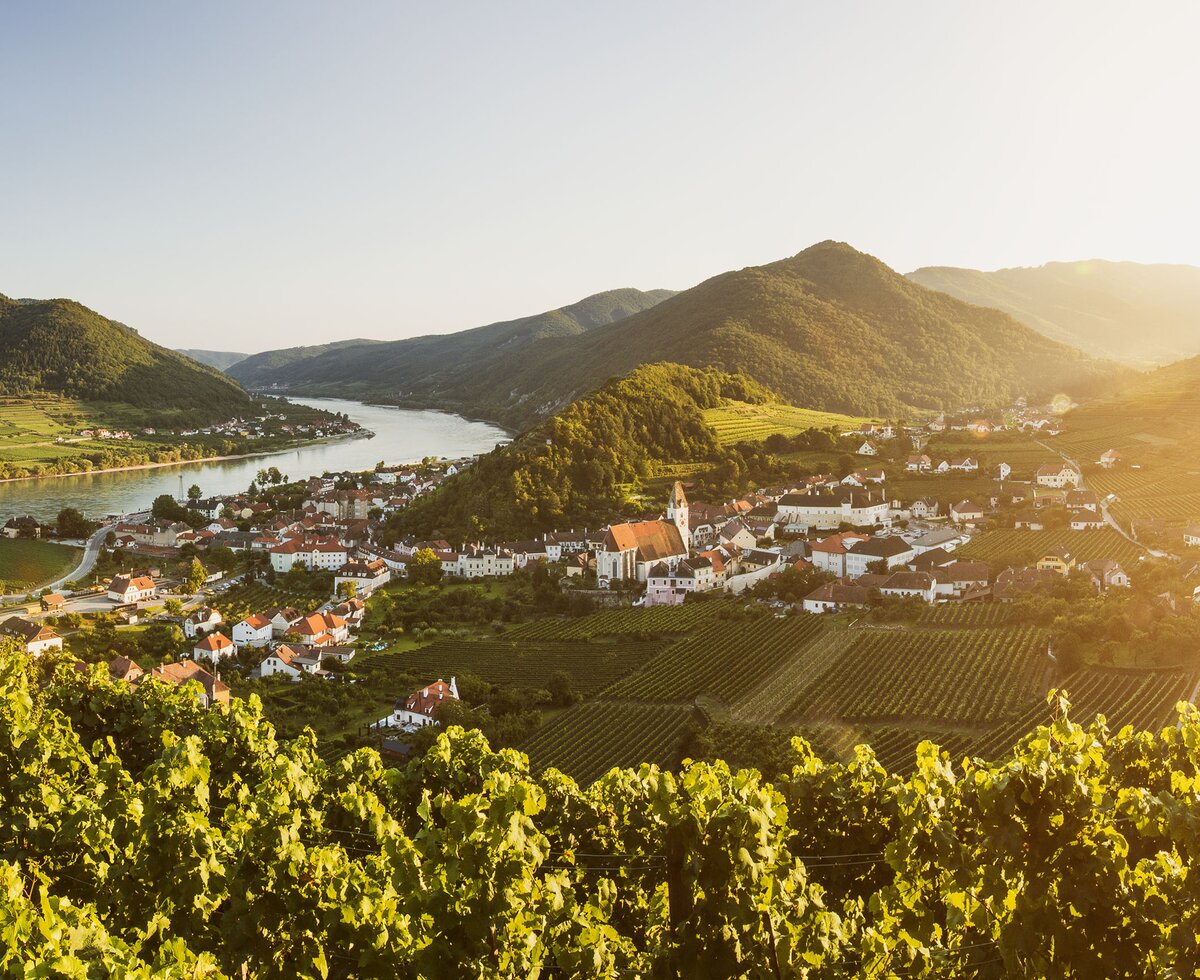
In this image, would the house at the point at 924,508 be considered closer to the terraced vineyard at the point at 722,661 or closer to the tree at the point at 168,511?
the terraced vineyard at the point at 722,661

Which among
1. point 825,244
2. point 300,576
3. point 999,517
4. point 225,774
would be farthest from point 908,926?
point 825,244

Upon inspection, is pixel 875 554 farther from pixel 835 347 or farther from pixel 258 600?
pixel 835 347

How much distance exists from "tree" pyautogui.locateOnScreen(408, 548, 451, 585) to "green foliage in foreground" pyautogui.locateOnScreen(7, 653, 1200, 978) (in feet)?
102

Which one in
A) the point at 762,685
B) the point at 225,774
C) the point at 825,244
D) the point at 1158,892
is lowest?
the point at 762,685

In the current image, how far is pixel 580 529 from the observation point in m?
45.3

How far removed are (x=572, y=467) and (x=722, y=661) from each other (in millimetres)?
23338

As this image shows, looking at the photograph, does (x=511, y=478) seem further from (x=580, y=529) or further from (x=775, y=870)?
(x=775, y=870)

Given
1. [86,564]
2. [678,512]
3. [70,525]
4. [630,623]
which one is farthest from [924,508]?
[70,525]

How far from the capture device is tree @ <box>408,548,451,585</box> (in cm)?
3891

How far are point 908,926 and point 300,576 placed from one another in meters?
37.6

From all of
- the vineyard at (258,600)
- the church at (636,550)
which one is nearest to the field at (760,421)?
the church at (636,550)

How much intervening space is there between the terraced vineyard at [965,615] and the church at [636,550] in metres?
10.4

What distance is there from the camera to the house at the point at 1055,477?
48625 mm

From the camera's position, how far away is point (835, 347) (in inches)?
3853
